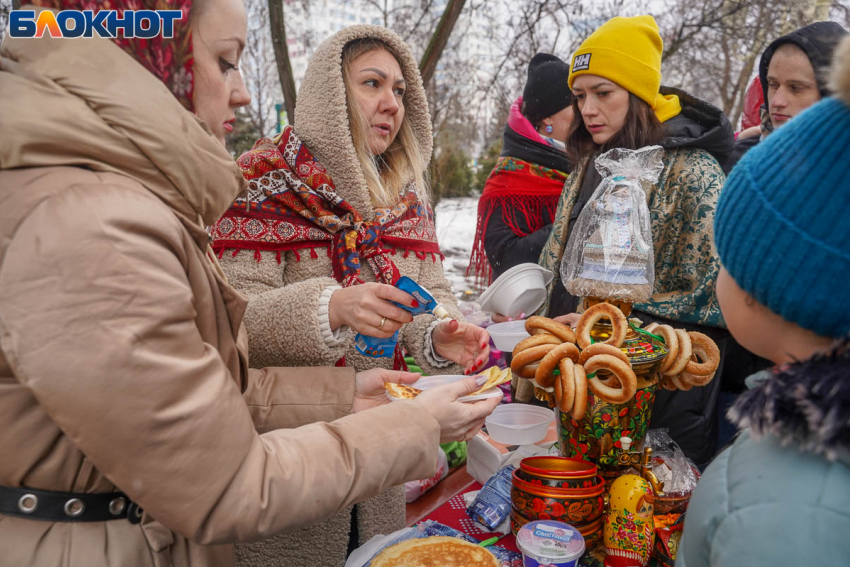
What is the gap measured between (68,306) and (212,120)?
0.57 m

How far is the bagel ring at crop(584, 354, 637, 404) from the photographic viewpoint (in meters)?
1.22

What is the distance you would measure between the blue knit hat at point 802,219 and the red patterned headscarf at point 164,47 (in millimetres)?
970

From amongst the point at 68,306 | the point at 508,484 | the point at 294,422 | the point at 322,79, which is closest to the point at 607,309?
the point at 508,484

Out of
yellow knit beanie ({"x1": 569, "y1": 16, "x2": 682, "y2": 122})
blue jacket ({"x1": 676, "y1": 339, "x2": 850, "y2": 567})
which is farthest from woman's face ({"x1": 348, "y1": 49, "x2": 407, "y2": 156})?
blue jacket ({"x1": 676, "y1": 339, "x2": 850, "y2": 567})

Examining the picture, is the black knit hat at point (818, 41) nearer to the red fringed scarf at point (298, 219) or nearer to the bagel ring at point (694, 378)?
the bagel ring at point (694, 378)

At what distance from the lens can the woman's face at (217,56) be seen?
110cm

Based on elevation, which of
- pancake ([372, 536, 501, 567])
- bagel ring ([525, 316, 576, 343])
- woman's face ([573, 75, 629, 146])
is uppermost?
woman's face ([573, 75, 629, 146])

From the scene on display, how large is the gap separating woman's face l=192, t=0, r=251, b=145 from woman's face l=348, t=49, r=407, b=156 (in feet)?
3.35

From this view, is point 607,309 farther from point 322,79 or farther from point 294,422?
point 322,79

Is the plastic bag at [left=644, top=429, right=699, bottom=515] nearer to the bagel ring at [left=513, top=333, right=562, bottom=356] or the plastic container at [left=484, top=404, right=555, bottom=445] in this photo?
the plastic container at [left=484, top=404, right=555, bottom=445]

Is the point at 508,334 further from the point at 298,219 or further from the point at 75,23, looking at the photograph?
the point at 75,23

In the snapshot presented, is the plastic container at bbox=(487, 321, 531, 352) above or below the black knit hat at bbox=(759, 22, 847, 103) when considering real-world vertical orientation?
below

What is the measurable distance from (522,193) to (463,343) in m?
1.68

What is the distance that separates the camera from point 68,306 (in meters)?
0.75
